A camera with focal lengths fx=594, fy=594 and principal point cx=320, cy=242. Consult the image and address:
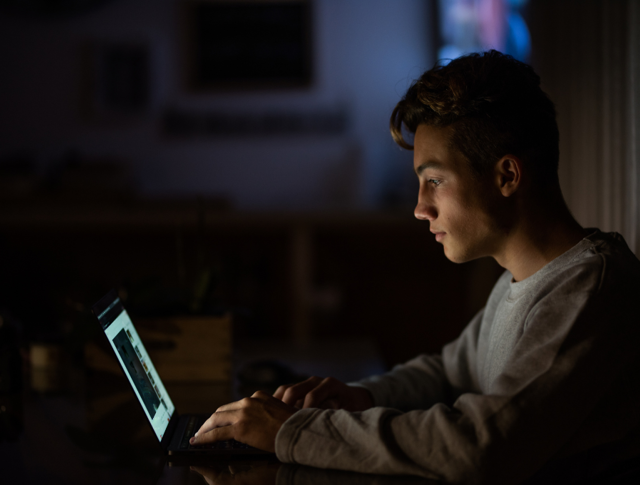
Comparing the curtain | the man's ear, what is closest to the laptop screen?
the man's ear

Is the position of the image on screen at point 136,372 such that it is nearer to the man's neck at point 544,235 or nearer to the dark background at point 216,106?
the man's neck at point 544,235

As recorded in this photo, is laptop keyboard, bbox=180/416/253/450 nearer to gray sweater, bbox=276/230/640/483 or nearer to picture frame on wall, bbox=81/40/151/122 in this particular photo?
gray sweater, bbox=276/230/640/483

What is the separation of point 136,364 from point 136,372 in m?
0.03

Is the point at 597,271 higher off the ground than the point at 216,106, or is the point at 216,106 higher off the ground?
the point at 216,106

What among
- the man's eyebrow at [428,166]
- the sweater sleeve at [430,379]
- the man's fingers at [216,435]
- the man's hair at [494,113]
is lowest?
the sweater sleeve at [430,379]

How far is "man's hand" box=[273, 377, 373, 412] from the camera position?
2.85 feet

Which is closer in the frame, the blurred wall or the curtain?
the curtain

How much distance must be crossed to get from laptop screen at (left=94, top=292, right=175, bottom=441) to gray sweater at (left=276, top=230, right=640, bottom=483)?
0.72ft

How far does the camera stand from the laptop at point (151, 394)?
0.78 m

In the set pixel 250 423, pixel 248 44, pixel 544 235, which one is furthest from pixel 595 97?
pixel 248 44

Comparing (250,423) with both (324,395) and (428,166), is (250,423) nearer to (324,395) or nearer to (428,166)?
(324,395)

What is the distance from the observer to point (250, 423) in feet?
2.48

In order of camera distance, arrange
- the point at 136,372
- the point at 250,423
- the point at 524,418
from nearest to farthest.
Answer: the point at 524,418, the point at 250,423, the point at 136,372

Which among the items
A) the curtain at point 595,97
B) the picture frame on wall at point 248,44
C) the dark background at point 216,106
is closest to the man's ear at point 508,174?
the curtain at point 595,97
